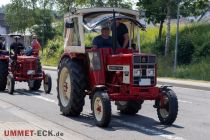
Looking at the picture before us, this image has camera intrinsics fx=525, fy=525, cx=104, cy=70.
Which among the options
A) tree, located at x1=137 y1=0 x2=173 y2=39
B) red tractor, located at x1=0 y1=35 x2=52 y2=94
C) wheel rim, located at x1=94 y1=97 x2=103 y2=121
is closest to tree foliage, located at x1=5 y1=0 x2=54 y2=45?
tree, located at x1=137 y1=0 x2=173 y2=39

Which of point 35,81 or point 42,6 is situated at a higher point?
point 42,6

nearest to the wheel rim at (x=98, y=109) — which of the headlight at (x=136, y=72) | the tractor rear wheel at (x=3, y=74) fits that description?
the headlight at (x=136, y=72)

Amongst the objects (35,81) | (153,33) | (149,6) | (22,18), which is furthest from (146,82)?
(22,18)

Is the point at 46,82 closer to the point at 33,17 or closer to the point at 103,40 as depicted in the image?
the point at 103,40

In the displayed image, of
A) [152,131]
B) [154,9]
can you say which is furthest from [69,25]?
[154,9]

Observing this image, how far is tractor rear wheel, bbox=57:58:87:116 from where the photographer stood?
11.5 meters

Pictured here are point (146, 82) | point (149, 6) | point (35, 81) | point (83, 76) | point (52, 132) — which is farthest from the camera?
point (149, 6)

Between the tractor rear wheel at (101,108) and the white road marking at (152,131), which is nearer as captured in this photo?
the white road marking at (152,131)

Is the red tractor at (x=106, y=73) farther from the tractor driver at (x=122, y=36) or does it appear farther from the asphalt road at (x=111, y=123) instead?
the asphalt road at (x=111, y=123)

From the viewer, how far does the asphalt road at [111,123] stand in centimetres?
966

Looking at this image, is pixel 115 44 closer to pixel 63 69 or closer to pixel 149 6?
pixel 63 69

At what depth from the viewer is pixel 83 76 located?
11617 mm

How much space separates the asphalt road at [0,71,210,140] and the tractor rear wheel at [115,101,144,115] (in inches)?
6.7

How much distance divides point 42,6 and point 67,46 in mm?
52502
